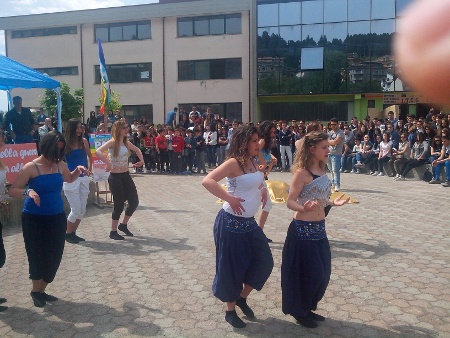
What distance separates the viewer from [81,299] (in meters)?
5.07

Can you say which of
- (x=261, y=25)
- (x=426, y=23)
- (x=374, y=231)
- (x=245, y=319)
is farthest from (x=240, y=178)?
(x=261, y=25)

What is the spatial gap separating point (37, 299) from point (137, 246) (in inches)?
90.6

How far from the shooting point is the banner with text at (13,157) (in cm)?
927

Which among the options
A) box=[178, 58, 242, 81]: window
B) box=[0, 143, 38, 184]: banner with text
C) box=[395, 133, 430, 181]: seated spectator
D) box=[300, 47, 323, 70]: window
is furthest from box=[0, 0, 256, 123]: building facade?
box=[0, 143, 38, 184]: banner with text

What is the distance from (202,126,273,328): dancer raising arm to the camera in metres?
4.28

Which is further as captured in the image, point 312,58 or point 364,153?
point 312,58

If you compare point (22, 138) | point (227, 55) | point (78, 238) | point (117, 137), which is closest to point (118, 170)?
point (117, 137)

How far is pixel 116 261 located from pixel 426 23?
5766 millimetres

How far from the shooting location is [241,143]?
4.50m

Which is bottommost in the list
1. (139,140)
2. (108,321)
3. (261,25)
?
(108,321)

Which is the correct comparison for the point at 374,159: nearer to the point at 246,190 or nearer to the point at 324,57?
the point at 246,190

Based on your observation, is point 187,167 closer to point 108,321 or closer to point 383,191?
point 383,191

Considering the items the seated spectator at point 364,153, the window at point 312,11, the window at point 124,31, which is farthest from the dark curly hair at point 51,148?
the window at point 124,31

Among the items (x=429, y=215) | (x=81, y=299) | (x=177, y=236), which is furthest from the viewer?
(x=429, y=215)
